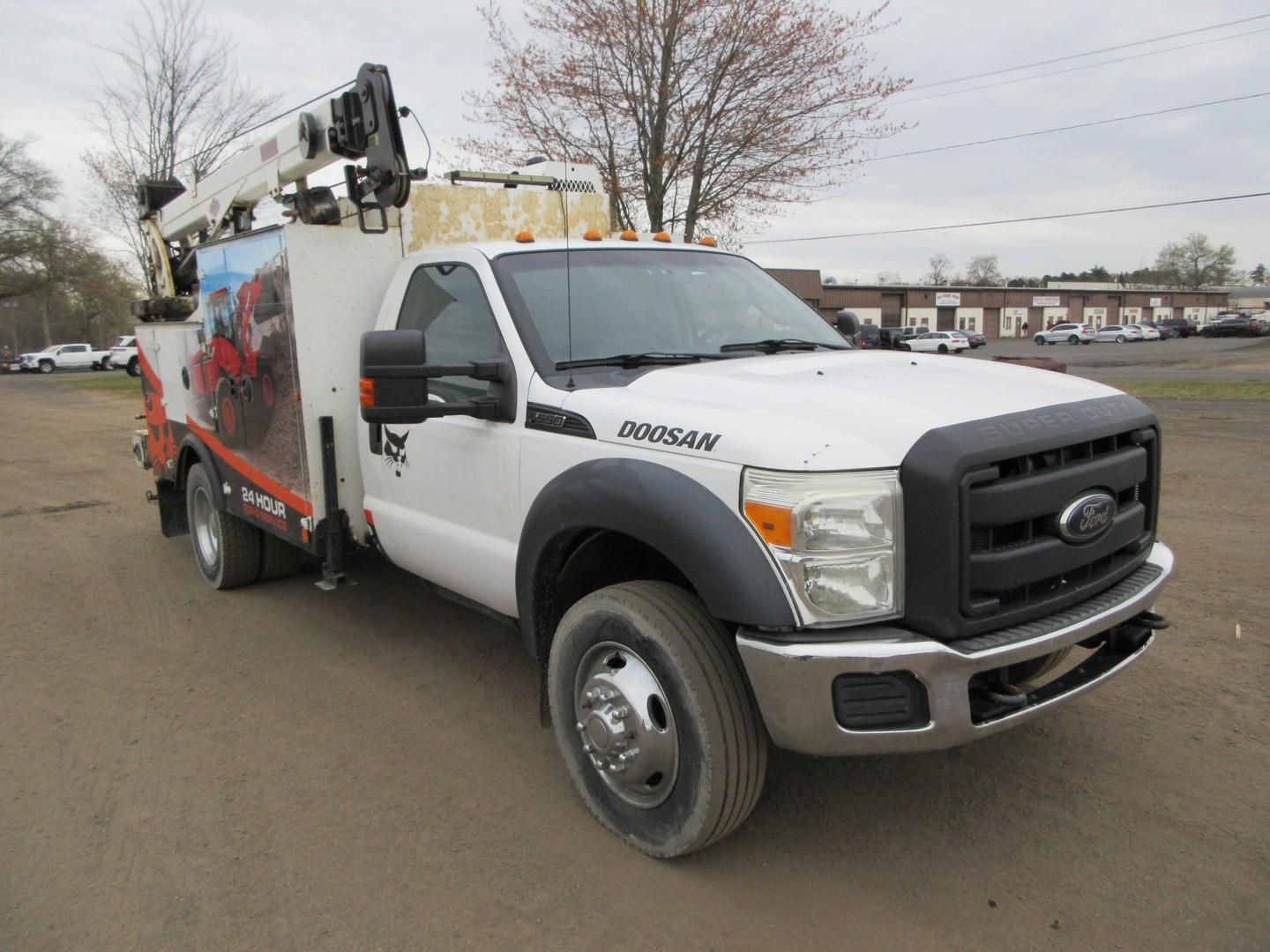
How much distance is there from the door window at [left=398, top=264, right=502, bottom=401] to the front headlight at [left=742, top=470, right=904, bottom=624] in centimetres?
155

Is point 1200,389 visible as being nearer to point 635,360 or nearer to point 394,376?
point 635,360

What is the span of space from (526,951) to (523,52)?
44.3ft

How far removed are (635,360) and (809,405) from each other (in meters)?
0.96

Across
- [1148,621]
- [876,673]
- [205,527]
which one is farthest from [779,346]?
[205,527]

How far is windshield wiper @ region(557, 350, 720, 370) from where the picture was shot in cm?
347

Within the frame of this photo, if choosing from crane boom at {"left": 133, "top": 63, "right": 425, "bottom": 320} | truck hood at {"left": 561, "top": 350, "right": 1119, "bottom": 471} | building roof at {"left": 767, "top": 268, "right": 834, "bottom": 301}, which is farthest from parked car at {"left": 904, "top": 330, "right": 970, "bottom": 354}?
truck hood at {"left": 561, "top": 350, "right": 1119, "bottom": 471}

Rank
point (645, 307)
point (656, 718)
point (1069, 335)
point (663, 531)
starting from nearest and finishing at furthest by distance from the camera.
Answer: point (663, 531), point (656, 718), point (645, 307), point (1069, 335)

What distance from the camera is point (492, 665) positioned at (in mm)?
4656

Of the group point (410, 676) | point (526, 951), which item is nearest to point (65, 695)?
point (410, 676)

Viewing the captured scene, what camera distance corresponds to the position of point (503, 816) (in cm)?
327

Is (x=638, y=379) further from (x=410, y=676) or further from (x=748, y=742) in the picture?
(x=410, y=676)

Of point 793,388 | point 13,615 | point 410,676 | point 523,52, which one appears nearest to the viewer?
point 793,388

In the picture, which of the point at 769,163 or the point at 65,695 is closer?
the point at 65,695

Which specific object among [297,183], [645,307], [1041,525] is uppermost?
[297,183]
